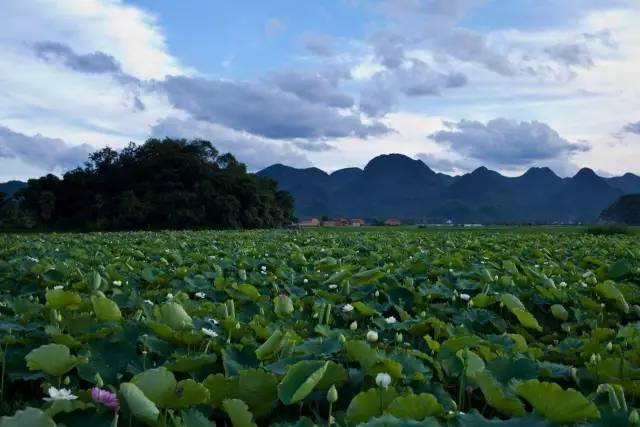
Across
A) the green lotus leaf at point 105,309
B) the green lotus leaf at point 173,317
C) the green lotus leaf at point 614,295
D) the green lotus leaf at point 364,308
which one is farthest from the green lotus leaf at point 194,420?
the green lotus leaf at point 614,295

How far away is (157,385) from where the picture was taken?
5.73 feet

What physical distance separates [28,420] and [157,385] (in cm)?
40

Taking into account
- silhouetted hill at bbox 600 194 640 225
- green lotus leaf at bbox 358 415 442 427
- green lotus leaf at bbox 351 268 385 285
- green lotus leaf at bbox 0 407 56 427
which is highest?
silhouetted hill at bbox 600 194 640 225

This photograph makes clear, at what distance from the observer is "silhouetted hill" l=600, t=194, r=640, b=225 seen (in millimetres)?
125938

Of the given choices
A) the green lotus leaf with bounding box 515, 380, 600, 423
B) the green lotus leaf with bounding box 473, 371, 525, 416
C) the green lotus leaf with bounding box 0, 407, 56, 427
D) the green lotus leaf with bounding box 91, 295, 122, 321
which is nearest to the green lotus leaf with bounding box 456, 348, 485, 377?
the green lotus leaf with bounding box 473, 371, 525, 416

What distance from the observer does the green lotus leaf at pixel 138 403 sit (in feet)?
5.35

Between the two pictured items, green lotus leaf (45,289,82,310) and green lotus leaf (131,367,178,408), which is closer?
green lotus leaf (131,367,178,408)

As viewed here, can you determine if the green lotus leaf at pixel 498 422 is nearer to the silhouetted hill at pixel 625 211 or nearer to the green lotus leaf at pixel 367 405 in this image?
the green lotus leaf at pixel 367 405

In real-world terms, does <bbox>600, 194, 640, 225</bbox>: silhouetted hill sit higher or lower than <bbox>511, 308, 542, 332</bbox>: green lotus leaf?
higher

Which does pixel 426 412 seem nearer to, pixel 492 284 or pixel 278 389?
pixel 278 389

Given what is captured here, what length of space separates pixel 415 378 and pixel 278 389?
52 cm

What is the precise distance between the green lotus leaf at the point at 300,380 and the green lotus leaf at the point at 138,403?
375 millimetres

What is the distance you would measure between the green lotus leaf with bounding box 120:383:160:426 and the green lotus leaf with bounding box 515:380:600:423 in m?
1.02

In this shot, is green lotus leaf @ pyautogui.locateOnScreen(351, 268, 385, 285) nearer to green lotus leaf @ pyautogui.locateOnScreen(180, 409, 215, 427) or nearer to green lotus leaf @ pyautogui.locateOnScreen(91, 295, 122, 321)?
green lotus leaf @ pyautogui.locateOnScreen(91, 295, 122, 321)
